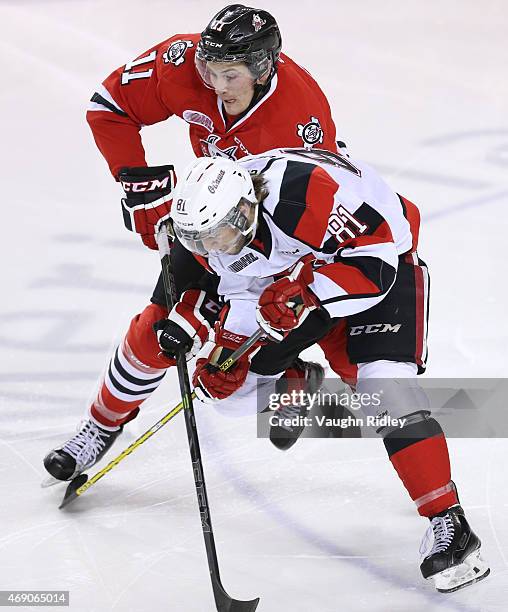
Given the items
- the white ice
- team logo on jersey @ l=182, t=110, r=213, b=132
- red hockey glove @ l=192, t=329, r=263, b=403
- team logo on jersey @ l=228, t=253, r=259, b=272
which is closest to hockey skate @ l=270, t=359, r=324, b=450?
the white ice

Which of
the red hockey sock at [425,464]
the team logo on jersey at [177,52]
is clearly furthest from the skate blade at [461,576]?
the team logo on jersey at [177,52]

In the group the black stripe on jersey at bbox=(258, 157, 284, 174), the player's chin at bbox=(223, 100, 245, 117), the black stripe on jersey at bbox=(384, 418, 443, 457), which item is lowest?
the black stripe on jersey at bbox=(384, 418, 443, 457)

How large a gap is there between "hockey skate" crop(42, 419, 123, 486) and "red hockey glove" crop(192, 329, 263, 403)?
1.50 ft

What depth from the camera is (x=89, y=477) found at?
3406 millimetres

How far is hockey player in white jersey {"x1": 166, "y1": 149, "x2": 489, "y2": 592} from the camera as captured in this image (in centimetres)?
268

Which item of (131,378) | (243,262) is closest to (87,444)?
(131,378)

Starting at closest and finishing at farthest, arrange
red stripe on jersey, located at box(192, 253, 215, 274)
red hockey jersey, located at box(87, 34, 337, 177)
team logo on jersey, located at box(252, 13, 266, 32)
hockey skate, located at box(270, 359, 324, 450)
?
red stripe on jersey, located at box(192, 253, 215, 274) < team logo on jersey, located at box(252, 13, 266, 32) < red hockey jersey, located at box(87, 34, 337, 177) < hockey skate, located at box(270, 359, 324, 450)

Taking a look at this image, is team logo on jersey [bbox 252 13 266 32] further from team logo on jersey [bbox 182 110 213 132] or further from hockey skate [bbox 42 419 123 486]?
hockey skate [bbox 42 419 123 486]

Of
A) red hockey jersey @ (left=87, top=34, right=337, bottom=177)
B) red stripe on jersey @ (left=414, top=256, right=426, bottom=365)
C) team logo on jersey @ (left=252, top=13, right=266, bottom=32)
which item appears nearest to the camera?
red stripe on jersey @ (left=414, top=256, right=426, bottom=365)

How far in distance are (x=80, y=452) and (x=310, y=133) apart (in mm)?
1203

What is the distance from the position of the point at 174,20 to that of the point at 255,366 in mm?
3370

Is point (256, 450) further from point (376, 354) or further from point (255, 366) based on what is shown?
point (376, 354)

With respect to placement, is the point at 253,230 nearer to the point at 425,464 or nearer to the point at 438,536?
the point at 425,464

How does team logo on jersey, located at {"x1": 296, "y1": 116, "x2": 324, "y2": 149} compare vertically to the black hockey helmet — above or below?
below
